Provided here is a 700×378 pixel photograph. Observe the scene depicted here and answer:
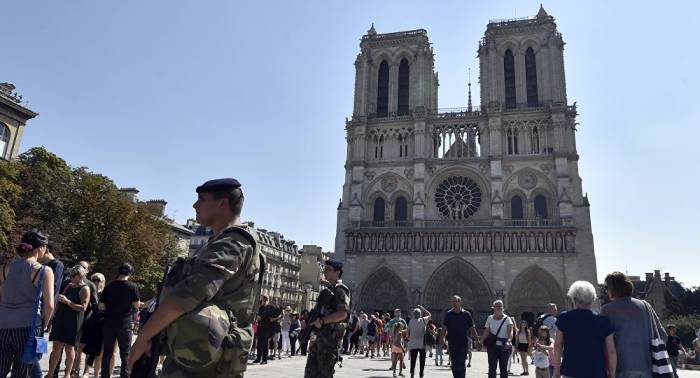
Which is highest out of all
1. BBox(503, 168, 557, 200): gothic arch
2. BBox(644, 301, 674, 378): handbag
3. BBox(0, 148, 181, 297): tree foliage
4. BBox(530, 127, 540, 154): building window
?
BBox(530, 127, 540, 154): building window

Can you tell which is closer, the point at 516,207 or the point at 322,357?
the point at 322,357

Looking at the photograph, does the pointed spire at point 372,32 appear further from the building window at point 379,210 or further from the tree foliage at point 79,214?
the tree foliage at point 79,214

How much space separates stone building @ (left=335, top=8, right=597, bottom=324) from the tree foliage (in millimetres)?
14144

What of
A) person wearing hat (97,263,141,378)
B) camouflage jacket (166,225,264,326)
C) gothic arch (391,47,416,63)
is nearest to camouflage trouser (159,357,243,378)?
camouflage jacket (166,225,264,326)

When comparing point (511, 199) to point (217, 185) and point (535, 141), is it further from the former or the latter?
point (217, 185)

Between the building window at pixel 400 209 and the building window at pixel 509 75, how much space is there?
35.7ft

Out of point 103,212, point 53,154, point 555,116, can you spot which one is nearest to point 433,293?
point 555,116

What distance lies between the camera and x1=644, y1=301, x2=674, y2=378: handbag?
3.96 m

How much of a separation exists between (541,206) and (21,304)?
33050mm

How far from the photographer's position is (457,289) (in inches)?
1282

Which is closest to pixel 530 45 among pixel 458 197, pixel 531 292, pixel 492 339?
pixel 458 197

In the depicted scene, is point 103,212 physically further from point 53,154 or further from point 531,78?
point 531,78

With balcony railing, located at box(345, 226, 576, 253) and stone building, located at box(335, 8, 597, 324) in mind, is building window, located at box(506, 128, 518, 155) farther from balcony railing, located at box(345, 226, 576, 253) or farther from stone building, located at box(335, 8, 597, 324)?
balcony railing, located at box(345, 226, 576, 253)

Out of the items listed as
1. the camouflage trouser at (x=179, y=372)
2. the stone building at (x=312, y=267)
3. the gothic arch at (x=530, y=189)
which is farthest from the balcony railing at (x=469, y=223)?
the camouflage trouser at (x=179, y=372)
